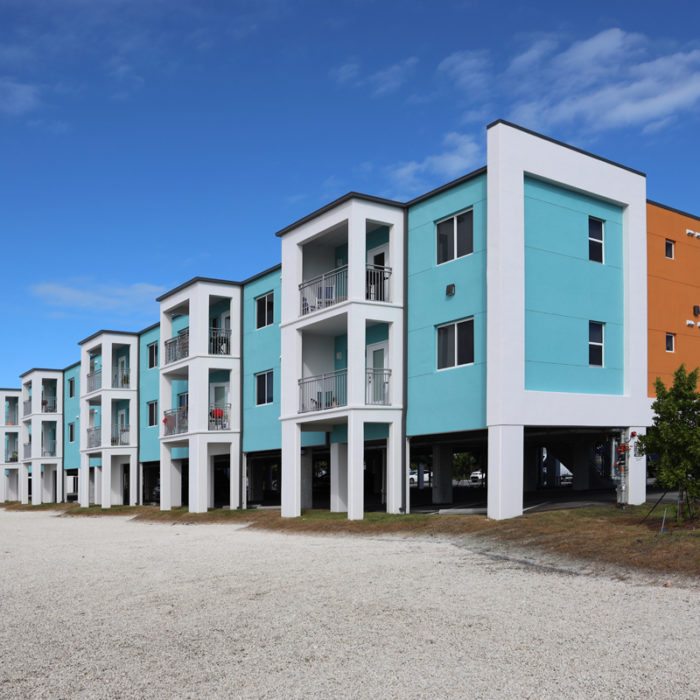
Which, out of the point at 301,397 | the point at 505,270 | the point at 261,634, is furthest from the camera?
the point at 301,397

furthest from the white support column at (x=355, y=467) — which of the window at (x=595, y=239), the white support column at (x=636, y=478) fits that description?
the window at (x=595, y=239)

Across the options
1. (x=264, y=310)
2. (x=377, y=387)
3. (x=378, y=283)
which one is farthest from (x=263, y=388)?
(x=378, y=283)

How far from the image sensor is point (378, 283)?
26.2 meters

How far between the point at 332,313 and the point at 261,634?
55.9 feet

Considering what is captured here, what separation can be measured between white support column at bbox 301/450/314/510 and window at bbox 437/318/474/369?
31.3ft

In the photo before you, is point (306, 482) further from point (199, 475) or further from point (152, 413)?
point (152, 413)

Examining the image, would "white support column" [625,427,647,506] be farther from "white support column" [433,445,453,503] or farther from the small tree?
"white support column" [433,445,453,503]

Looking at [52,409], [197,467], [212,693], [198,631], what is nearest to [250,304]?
[197,467]

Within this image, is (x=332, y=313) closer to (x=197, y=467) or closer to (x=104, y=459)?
(x=197, y=467)

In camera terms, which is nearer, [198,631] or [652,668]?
[652,668]

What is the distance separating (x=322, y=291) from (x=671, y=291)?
11.5 metres

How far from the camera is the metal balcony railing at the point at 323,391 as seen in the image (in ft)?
88.8

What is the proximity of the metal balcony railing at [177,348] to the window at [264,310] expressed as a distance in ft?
13.9

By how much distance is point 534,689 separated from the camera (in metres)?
6.92
